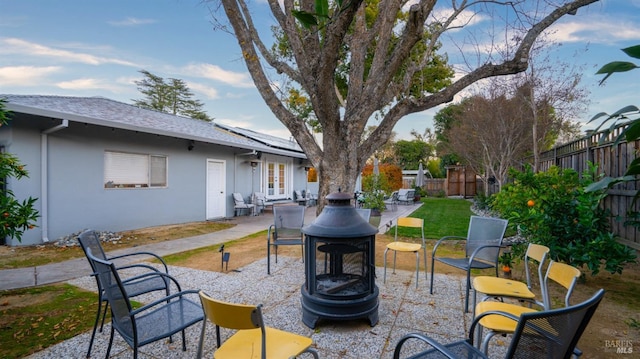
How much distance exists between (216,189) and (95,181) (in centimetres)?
398

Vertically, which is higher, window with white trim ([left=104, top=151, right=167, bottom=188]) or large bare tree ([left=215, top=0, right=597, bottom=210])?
large bare tree ([left=215, top=0, right=597, bottom=210])

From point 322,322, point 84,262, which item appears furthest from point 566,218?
point 84,262

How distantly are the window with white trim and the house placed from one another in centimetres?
3

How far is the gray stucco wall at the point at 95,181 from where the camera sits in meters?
6.52

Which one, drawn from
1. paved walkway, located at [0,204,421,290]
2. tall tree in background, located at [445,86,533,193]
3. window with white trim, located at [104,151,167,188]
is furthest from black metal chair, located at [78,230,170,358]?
tall tree in background, located at [445,86,533,193]

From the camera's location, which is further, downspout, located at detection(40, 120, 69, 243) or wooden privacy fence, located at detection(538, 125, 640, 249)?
downspout, located at detection(40, 120, 69, 243)

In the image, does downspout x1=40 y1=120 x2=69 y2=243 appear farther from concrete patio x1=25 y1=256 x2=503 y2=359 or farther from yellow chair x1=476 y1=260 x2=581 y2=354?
yellow chair x1=476 y1=260 x2=581 y2=354

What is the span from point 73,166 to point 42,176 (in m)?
0.68

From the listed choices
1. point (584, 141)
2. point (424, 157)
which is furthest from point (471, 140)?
point (424, 157)

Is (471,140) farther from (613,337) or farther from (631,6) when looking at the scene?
(613,337)

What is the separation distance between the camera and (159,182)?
931 cm

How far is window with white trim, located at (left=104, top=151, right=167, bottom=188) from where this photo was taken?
26.4ft

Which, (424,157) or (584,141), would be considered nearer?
(584,141)

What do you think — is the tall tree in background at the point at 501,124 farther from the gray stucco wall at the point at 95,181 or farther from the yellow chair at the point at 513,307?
the gray stucco wall at the point at 95,181
